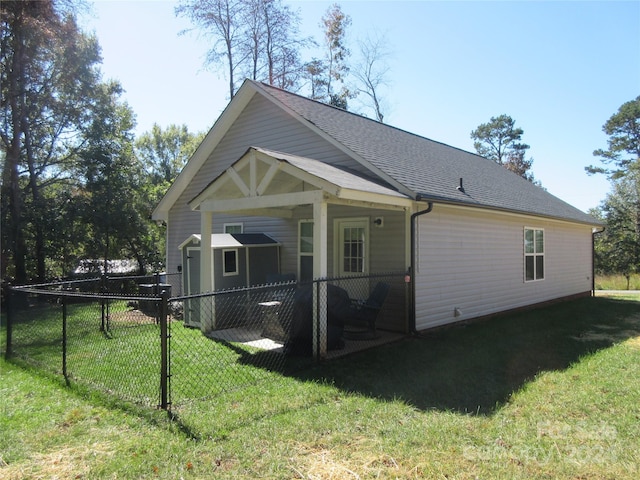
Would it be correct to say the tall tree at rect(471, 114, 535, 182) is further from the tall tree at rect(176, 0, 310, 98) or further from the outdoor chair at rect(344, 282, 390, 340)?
the outdoor chair at rect(344, 282, 390, 340)

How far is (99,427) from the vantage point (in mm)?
3857

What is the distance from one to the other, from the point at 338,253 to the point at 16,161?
1307cm

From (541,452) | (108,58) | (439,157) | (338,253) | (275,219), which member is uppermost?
(108,58)

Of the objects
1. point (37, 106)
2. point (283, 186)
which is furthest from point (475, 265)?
point (37, 106)

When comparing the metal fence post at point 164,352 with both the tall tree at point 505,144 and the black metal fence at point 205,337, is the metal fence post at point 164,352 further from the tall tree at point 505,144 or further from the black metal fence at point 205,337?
the tall tree at point 505,144

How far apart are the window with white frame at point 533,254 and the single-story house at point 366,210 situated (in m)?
0.06

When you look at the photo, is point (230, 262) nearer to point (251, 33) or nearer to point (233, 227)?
point (233, 227)

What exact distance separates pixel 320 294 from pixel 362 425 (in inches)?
91.9

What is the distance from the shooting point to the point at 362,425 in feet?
12.6

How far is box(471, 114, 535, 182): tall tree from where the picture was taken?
39906 millimetres

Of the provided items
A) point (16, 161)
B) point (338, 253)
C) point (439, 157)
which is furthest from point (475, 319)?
point (16, 161)

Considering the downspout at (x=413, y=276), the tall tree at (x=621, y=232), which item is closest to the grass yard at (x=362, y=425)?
the downspout at (x=413, y=276)

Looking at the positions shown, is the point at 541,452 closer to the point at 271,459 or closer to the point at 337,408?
the point at 337,408

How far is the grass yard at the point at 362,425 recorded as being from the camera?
312cm
